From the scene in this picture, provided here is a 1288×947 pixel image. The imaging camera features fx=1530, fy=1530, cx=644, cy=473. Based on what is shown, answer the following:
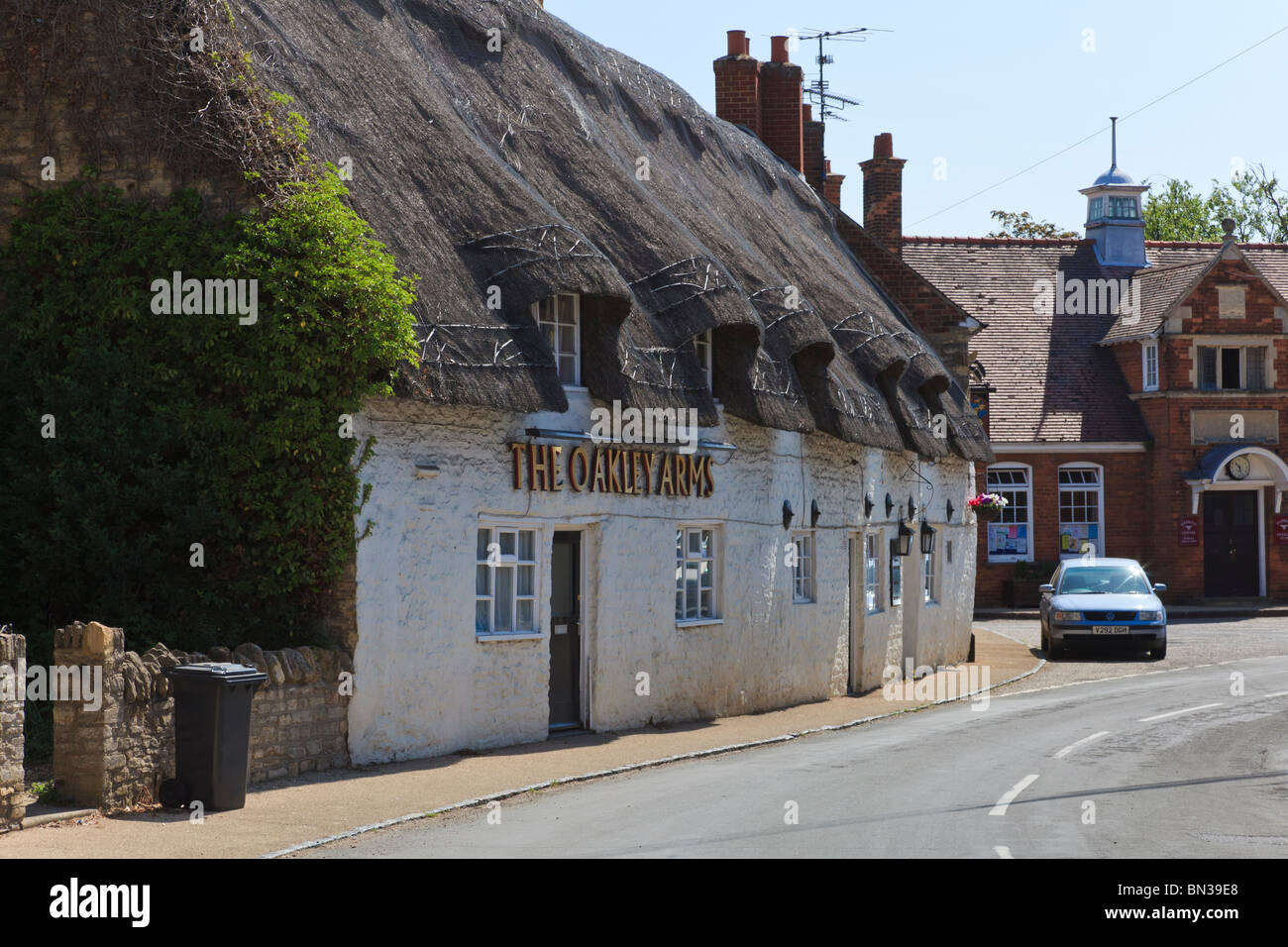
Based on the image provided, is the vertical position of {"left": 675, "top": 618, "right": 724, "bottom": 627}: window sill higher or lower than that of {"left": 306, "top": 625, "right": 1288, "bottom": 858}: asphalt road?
higher

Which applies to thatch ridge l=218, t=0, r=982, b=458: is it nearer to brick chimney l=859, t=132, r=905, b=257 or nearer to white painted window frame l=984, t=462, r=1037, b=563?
brick chimney l=859, t=132, r=905, b=257

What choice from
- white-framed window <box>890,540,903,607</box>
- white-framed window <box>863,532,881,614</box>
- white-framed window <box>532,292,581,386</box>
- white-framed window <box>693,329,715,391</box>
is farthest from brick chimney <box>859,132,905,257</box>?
white-framed window <box>532,292,581,386</box>

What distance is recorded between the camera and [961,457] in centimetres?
2830

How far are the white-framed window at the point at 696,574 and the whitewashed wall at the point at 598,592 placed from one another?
17cm

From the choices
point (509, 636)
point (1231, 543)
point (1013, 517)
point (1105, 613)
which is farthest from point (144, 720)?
point (1231, 543)

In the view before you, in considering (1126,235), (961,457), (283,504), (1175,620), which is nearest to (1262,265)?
(1126,235)

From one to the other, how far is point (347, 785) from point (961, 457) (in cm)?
1813

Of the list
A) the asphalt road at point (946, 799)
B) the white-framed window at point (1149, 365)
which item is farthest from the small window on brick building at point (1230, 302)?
the asphalt road at point (946, 799)

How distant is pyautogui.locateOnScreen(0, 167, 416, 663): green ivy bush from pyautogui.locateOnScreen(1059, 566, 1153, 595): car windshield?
16864 millimetres

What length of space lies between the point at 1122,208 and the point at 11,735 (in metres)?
39.5

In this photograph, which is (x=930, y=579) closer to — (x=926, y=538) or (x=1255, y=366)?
(x=926, y=538)

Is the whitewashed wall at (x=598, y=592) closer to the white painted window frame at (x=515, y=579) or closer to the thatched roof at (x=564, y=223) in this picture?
the white painted window frame at (x=515, y=579)

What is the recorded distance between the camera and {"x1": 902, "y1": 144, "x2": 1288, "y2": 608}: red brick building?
39.0 meters

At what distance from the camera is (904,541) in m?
24.6
